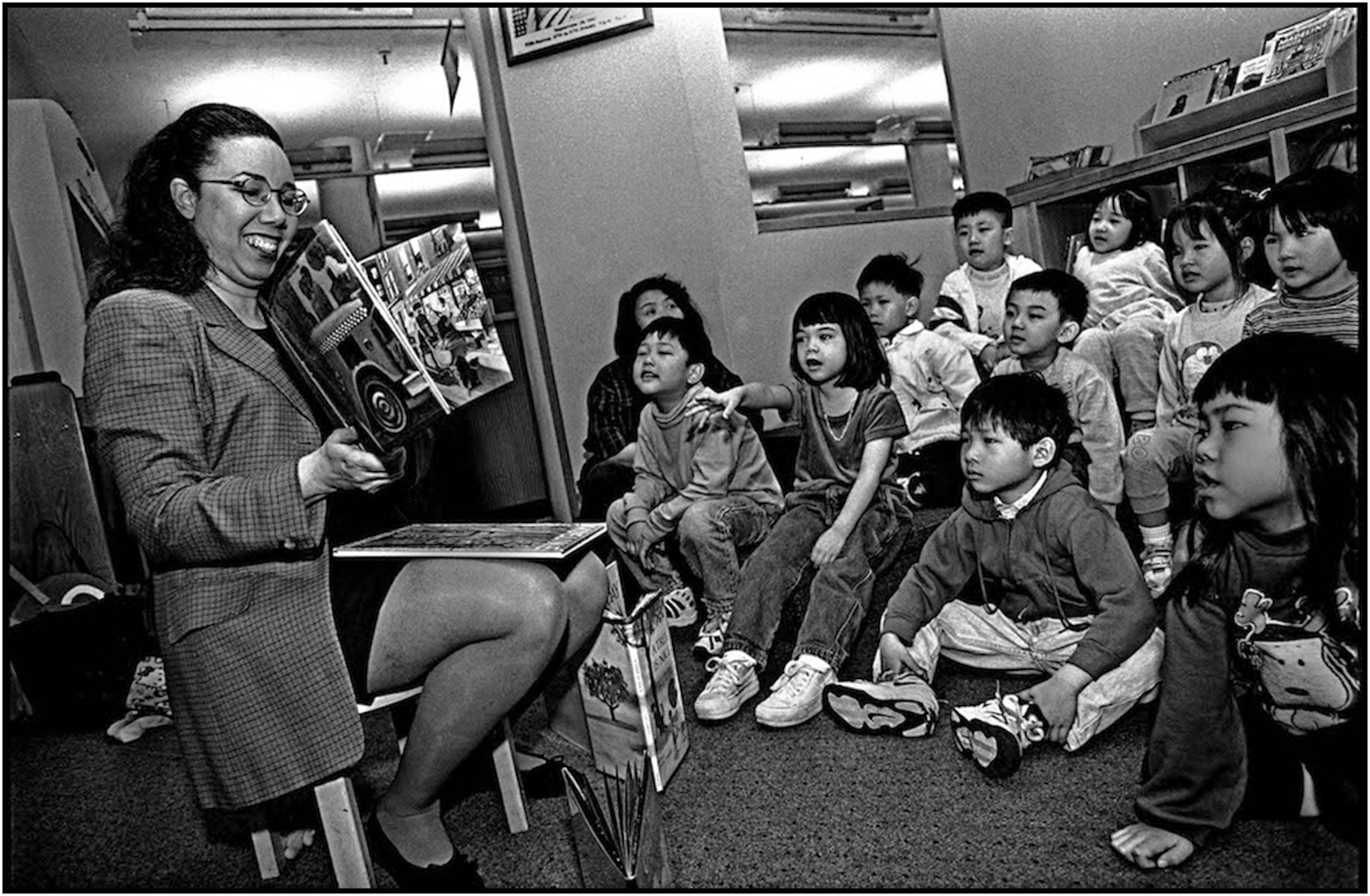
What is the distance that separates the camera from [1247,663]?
110 centimetres

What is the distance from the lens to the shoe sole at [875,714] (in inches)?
59.1

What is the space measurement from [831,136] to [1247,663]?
6.19 meters

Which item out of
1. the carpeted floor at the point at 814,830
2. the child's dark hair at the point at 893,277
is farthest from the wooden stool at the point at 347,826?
the child's dark hair at the point at 893,277

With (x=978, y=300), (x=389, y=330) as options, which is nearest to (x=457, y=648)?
(x=389, y=330)

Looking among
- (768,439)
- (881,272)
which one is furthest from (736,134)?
(768,439)

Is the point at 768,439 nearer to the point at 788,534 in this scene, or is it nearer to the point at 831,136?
the point at 788,534

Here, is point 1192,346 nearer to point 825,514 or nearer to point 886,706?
point 825,514

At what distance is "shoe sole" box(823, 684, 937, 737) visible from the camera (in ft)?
4.93

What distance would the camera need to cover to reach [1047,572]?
159cm

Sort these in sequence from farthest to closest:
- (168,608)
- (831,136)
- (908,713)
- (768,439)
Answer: (831,136) → (768,439) → (908,713) → (168,608)

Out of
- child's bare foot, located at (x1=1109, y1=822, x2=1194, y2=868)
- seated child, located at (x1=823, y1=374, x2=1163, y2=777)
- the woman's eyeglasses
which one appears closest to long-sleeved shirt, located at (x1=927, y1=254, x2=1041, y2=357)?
seated child, located at (x1=823, y1=374, x2=1163, y2=777)

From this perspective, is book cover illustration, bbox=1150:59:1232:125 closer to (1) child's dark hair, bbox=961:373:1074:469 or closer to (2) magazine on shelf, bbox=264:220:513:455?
(1) child's dark hair, bbox=961:373:1074:469

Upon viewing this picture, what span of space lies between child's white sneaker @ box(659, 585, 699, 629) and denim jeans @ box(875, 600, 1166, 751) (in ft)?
2.33

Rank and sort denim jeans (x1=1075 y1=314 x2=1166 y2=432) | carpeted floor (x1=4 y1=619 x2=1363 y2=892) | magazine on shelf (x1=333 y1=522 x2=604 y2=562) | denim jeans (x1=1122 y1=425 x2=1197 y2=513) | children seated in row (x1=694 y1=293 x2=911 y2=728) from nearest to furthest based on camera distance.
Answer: carpeted floor (x1=4 y1=619 x2=1363 y2=892), magazine on shelf (x1=333 y1=522 x2=604 y2=562), children seated in row (x1=694 y1=293 x2=911 y2=728), denim jeans (x1=1122 y1=425 x2=1197 y2=513), denim jeans (x1=1075 y1=314 x2=1166 y2=432)
